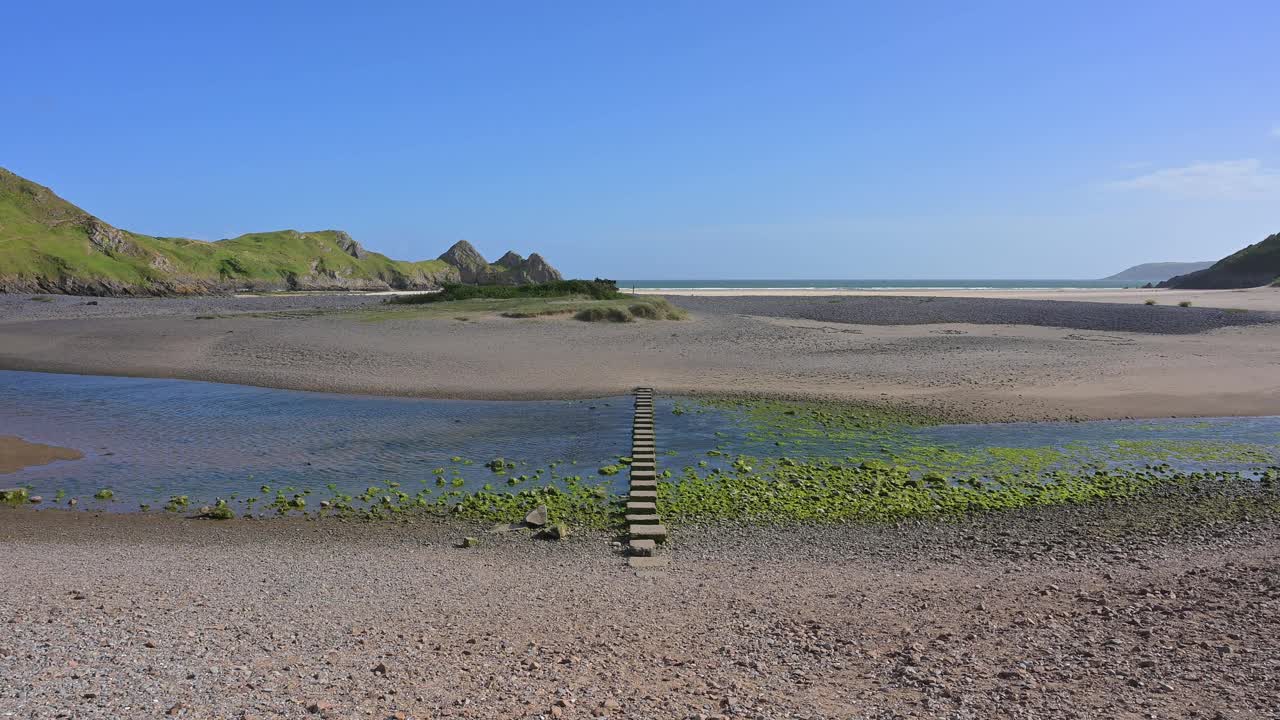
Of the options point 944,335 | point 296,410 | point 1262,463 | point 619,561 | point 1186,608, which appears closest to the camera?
point 1186,608

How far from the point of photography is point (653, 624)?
275 inches

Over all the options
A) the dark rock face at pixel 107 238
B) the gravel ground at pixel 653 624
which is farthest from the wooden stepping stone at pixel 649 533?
the dark rock face at pixel 107 238

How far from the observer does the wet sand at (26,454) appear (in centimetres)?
1391

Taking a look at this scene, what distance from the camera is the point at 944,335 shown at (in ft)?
109

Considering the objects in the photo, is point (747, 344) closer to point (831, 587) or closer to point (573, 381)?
point (573, 381)

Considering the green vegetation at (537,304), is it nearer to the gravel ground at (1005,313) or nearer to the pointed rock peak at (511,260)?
the gravel ground at (1005,313)

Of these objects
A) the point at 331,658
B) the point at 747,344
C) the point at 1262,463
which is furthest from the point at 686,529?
the point at 747,344

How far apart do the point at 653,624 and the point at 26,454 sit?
13626 millimetres

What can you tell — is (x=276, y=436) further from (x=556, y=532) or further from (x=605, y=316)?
(x=605, y=316)

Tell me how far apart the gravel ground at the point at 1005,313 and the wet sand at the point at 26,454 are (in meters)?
34.4

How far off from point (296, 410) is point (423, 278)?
93.2 metres

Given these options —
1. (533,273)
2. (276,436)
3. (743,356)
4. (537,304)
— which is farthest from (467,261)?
(276,436)

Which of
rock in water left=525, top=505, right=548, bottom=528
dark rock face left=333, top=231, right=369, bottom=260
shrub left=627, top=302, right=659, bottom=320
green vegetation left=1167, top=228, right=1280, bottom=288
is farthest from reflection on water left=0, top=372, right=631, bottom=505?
dark rock face left=333, top=231, right=369, bottom=260

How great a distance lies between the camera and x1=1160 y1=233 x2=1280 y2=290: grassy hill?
228 ft
